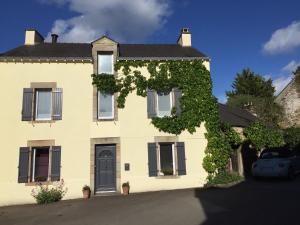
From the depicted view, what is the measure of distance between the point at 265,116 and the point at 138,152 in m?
15.3

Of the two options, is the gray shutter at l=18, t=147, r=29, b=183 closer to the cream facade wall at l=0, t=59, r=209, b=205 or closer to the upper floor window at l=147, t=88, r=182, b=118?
the cream facade wall at l=0, t=59, r=209, b=205

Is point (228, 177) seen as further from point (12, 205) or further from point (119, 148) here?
point (12, 205)

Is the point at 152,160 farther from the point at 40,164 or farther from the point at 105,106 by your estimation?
the point at 40,164

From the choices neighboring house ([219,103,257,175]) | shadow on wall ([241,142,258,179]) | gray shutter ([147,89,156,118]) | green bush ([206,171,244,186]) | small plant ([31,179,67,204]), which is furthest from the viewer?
shadow on wall ([241,142,258,179])

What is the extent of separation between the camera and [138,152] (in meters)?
14.3

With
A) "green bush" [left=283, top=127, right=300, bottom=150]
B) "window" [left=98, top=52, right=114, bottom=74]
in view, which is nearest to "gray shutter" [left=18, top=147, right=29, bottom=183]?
"window" [left=98, top=52, right=114, bottom=74]

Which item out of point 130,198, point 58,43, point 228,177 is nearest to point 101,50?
point 58,43

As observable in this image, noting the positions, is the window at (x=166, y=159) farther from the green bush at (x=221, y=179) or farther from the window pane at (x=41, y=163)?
the window pane at (x=41, y=163)

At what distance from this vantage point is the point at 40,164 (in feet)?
46.0

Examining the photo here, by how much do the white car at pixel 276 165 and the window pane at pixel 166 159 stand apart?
13.1 ft

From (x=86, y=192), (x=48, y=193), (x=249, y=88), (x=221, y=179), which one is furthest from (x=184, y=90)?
(x=249, y=88)

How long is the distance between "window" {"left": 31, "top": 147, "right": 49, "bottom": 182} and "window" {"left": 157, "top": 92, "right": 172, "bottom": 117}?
541 cm

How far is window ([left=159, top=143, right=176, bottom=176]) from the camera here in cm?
1441

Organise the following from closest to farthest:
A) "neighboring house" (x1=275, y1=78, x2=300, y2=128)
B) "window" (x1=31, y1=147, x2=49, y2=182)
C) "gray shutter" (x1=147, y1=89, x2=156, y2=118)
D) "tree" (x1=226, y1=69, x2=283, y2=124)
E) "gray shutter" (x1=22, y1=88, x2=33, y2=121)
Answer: "window" (x1=31, y1=147, x2=49, y2=182), "gray shutter" (x1=22, y1=88, x2=33, y2=121), "gray shutter" (x1=147, y1=89, x2=156, y2=118), "neighboring house" (x1=275, y1=78, x2=300, y2=128), "tree" (x1=226, y1=69, x2=283, y2=124)
